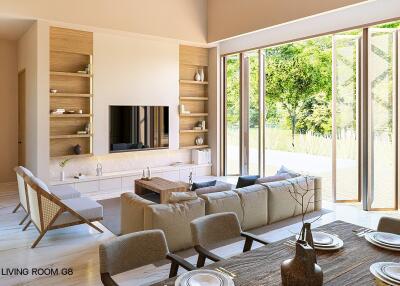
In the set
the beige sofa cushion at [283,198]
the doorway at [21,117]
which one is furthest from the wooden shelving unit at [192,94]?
the beige sofa cushion at [283,198]

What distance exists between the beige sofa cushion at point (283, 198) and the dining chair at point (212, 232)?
196 cm

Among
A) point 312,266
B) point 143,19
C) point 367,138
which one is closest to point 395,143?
point 367,138

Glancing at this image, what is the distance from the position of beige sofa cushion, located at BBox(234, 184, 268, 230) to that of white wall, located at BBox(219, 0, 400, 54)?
3309mm

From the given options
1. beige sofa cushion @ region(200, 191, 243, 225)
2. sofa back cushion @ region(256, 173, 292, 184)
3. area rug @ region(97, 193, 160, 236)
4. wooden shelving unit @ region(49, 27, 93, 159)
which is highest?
wooden shelving unit @ region(49, 27, 93, 159)

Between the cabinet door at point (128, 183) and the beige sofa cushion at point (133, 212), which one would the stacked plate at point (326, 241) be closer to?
the beige sofa cushion at point (133, 212)

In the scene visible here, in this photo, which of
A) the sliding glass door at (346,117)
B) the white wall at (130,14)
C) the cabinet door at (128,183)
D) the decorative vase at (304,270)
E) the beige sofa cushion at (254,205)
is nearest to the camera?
the decorative vase at (304,270)

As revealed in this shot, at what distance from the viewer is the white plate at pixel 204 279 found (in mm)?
1538

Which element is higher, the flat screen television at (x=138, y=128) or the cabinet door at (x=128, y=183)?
the flat screen television at (x=138, y=128)

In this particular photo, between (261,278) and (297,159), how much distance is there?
20.7ft

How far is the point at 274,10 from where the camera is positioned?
6.11m

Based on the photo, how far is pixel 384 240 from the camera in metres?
2.00

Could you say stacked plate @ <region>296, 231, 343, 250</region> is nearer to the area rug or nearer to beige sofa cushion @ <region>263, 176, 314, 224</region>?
beige sofa cushion @ <region>263, 176, 314, 224</region>

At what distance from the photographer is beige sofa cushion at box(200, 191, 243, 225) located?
147 inches

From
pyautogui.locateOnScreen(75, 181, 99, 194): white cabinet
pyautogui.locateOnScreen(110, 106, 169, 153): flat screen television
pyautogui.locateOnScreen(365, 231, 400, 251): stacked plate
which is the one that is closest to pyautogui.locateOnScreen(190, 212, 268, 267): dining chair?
pyautogui.locateOnScreen(365, 231, 400, 251): stacked plate
